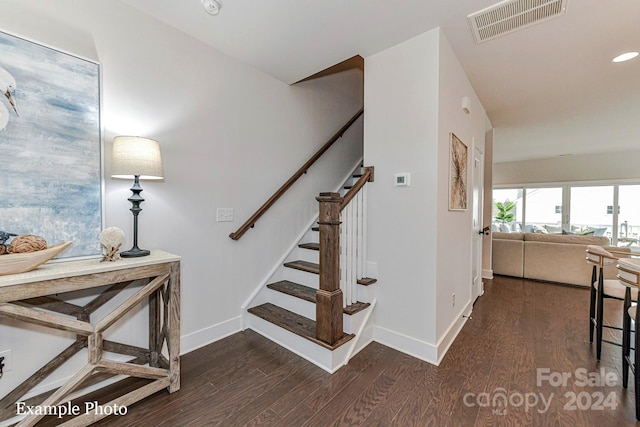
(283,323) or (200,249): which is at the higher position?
(200,249)

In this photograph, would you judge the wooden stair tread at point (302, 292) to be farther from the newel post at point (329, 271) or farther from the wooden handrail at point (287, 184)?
the wooden handrail at point (287, 184)

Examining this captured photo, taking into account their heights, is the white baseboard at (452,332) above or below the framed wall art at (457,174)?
below

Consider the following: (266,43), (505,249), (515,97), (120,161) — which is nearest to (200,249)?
(120,161)

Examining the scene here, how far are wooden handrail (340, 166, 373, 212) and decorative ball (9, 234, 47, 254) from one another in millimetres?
1725

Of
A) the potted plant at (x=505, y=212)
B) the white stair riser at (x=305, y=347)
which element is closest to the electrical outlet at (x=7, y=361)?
the white stair riser at (x=305, y=347)

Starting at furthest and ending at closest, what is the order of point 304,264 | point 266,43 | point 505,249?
point 505,249 < point 304,264 < point 266,43

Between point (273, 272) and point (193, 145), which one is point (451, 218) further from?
point (193, 145)

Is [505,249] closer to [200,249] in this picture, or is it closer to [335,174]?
[335,174]

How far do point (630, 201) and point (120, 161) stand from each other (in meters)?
9.83

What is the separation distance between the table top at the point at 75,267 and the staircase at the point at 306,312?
1.08m

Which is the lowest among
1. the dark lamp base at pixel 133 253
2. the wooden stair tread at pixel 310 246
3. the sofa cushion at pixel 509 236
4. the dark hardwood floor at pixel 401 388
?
the dark hardwood floor at pixel 401 388

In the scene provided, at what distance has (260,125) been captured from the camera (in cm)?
267

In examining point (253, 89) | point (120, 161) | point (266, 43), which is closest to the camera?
point (120, 161)

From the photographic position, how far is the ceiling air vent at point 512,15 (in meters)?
1.78
